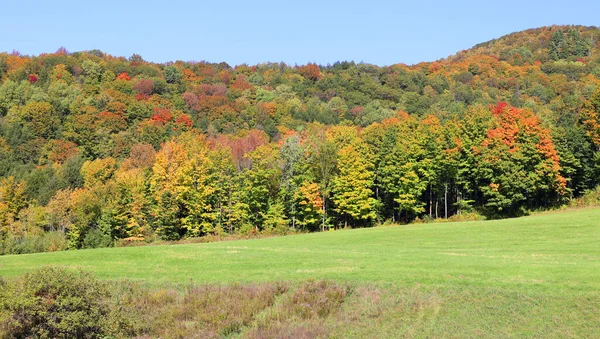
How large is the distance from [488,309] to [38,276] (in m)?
13.1

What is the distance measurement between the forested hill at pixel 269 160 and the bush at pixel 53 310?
3633 cm

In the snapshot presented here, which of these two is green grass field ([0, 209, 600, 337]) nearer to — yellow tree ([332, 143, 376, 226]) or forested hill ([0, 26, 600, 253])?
yellow tree ([332, 143, 376, 226])

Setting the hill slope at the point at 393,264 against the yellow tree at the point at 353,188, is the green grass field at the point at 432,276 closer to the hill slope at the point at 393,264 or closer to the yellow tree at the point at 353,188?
the hill slope at the point at 393,264

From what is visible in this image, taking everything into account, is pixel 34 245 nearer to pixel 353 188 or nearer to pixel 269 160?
pixel 269 160

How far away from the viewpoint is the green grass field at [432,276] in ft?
50.7

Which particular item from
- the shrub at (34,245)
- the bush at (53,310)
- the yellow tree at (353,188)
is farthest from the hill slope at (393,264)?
the shrub at (34,245)

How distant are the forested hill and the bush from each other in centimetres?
3633

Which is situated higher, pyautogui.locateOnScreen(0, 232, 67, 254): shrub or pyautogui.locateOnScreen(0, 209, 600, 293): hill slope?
pyautogui.locateOnScreen(0, 209, 600, 293): hill slope

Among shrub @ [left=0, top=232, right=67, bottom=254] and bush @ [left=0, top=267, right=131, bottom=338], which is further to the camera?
shrub @ [left=0, top=232, right=67, bottom=254]

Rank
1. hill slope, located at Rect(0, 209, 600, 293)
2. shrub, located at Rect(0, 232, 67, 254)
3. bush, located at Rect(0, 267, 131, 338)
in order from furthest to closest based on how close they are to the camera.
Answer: shrub, located at Rect(0, 232, 67, 254) → hill slope, located at Rect(0, 209, 600, 293) → bush, located at Rect(0, 267, 131, 338)

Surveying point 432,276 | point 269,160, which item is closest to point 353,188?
point 269,160

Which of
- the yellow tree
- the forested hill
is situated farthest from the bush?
the yellow tree

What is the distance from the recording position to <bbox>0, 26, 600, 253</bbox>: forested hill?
188 feet

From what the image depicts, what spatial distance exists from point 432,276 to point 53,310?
39.2 ft
